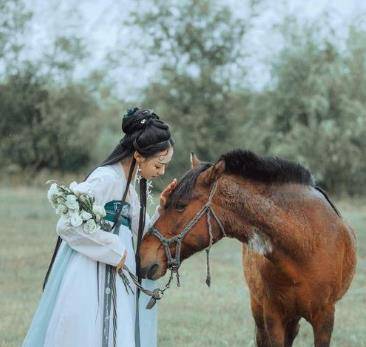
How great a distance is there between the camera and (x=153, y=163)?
14.5 ft

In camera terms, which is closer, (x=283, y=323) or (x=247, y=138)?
(x=283, y=323)

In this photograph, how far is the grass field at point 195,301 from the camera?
23.7 ft

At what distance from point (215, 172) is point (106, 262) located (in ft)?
2.61

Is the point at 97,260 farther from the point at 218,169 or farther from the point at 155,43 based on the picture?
the point at 155,43

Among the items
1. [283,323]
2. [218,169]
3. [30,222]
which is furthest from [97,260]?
[30,222]

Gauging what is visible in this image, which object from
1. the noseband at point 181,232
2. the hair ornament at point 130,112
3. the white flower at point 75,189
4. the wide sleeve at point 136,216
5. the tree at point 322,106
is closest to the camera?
the white flower at point 75,189

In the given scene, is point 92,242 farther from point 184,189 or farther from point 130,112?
point 130,112

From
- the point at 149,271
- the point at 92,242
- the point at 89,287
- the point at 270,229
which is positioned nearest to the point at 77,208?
the point at 92,242

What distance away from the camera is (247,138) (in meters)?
31.3

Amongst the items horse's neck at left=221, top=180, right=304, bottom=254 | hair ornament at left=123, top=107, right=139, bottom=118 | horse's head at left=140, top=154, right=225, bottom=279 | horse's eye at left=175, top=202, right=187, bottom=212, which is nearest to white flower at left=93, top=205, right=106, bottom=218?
horse's head at left=140, top=154, right=225, bottom=279

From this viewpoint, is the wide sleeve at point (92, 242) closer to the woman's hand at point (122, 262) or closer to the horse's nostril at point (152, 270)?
the woman's hand at point (122, 262)

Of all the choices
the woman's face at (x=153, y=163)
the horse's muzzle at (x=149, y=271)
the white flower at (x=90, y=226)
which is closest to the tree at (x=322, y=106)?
the woman's face at (x=153, y=163)

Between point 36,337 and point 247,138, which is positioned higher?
point 36,337

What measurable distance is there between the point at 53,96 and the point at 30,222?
1460 centimetres
